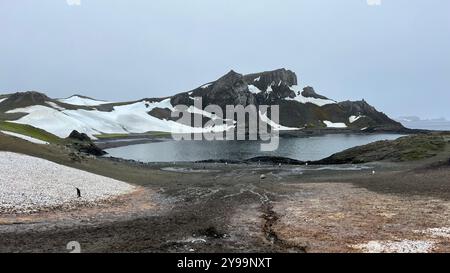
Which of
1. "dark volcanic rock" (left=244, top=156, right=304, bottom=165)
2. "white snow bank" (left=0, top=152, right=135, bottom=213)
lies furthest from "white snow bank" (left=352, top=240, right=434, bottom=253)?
"dark volcanic rock" (left=244, top=156, right=304, bottom=165)

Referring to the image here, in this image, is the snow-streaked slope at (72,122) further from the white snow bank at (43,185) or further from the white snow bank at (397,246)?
the white snow bank at (397,246)

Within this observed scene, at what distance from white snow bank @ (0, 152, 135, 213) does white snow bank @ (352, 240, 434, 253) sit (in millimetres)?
20553

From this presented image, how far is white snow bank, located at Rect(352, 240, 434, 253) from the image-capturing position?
1972 centimetres

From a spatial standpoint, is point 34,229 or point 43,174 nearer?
point 34,229

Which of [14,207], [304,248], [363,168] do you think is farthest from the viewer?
[363,168]

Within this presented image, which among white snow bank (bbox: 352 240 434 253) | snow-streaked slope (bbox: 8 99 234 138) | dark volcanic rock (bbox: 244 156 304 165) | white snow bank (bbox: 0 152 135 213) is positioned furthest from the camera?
snow-streaked slope (bbox: 8 99 234 138)

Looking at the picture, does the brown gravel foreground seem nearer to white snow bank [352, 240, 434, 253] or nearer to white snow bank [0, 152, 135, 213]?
white snow bank [352, 240, 434, 253]

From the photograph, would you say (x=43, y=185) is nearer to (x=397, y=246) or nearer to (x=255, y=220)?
(x=255, y=220)

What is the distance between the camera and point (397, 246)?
20469mm

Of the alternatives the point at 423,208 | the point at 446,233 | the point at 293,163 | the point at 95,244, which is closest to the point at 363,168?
the point at 293,163
